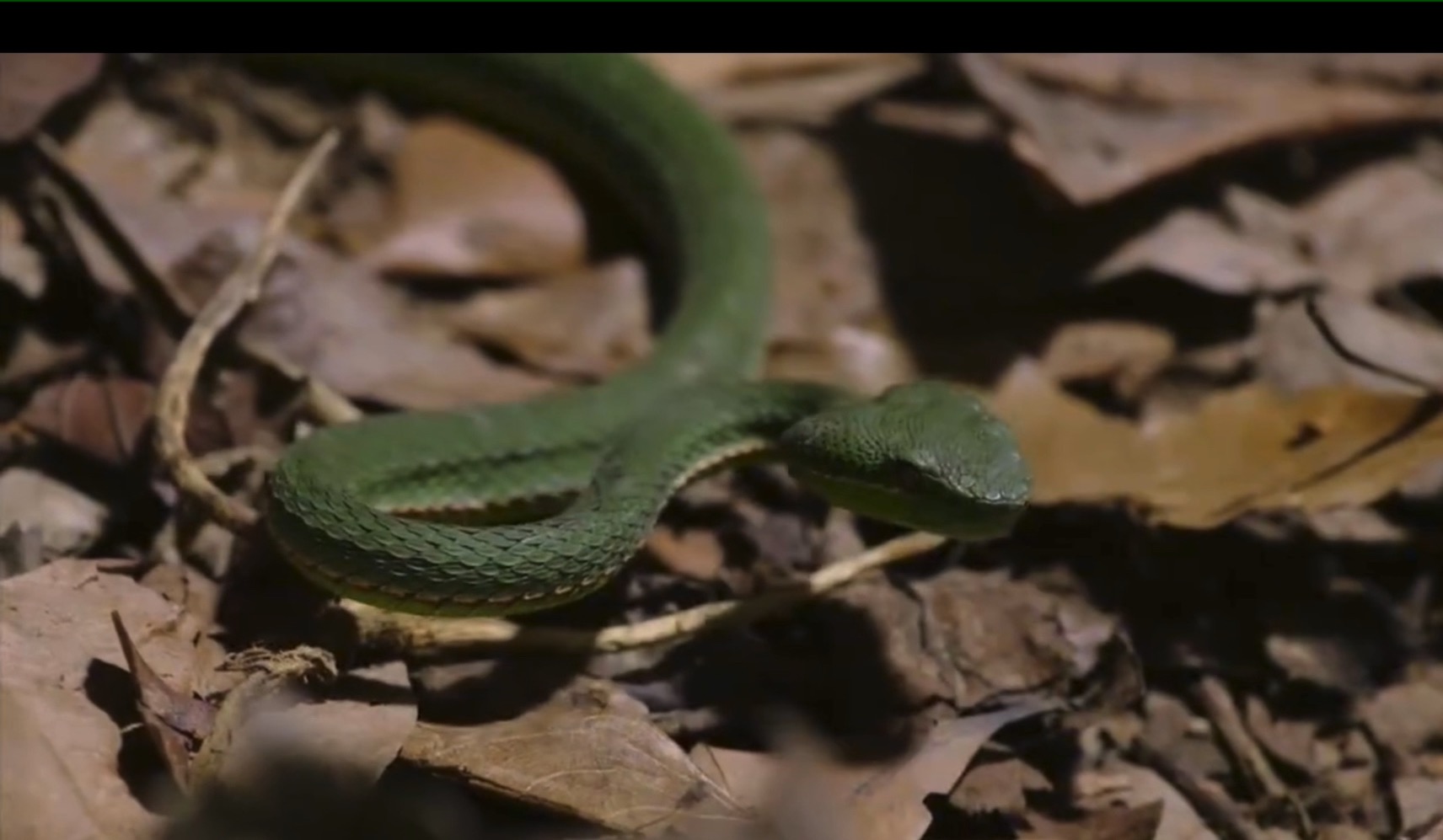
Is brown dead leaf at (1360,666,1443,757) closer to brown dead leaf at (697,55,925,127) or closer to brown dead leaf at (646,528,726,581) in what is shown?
brown dead leaf at (646,528,726,581)

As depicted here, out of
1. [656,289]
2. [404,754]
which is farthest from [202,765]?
[656,289]

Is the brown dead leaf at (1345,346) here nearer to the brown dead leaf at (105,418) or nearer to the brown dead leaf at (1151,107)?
the brown dead leaf at (1151,107)

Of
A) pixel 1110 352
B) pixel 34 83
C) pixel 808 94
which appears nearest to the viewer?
pixel 34 83

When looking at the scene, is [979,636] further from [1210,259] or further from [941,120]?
[941,120]

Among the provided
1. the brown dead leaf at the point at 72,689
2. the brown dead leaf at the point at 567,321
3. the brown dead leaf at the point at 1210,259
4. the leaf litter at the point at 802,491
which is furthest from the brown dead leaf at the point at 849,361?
the brown dead leaf at the point at 72,689

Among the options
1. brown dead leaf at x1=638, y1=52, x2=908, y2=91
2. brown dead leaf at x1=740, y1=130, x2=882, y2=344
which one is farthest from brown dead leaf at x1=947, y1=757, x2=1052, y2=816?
brown dead leaf at x1=638, y1=52, x2=908, y2=91

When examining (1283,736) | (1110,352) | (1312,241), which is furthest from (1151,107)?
(1283,736)
